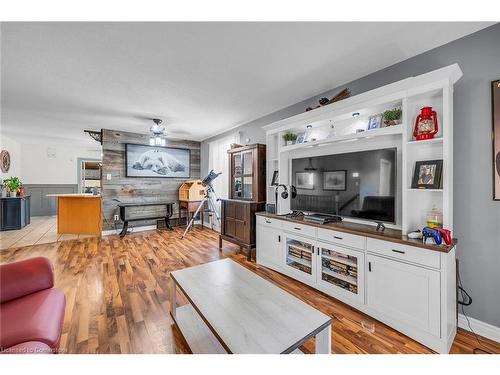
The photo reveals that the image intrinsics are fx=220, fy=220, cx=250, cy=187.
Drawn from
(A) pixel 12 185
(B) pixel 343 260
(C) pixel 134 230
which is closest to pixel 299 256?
(B) pixel 343 260

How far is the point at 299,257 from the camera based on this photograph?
2.62m

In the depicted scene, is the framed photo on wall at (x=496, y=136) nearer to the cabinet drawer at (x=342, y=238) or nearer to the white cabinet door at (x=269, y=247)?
the cabinet drawer at (x=342, y=238)

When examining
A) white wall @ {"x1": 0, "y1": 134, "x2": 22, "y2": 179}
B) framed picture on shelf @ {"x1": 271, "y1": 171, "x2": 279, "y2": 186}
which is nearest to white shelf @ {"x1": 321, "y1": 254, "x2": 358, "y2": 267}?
framed picture on shelf @ {"x1": 271, "y1": 171, "x2": 279, "y2": 186}

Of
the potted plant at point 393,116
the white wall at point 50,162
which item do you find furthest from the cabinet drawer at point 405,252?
the white wall at point 50,162

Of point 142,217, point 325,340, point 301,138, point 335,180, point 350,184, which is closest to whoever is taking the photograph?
A: point 325,340

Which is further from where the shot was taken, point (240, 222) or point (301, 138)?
point (240, 222)

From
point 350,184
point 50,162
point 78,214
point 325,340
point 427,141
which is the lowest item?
point 325,340

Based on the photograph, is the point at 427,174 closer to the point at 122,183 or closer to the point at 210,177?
the point at 210,177

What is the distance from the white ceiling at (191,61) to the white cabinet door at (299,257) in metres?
1.83

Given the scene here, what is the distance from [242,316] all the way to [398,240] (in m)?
1.30

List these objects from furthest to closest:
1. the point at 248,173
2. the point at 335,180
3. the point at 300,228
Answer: the point at 248,173 < the point at 300,228 < the point at 335,180

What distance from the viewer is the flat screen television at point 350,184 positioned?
200 cm
